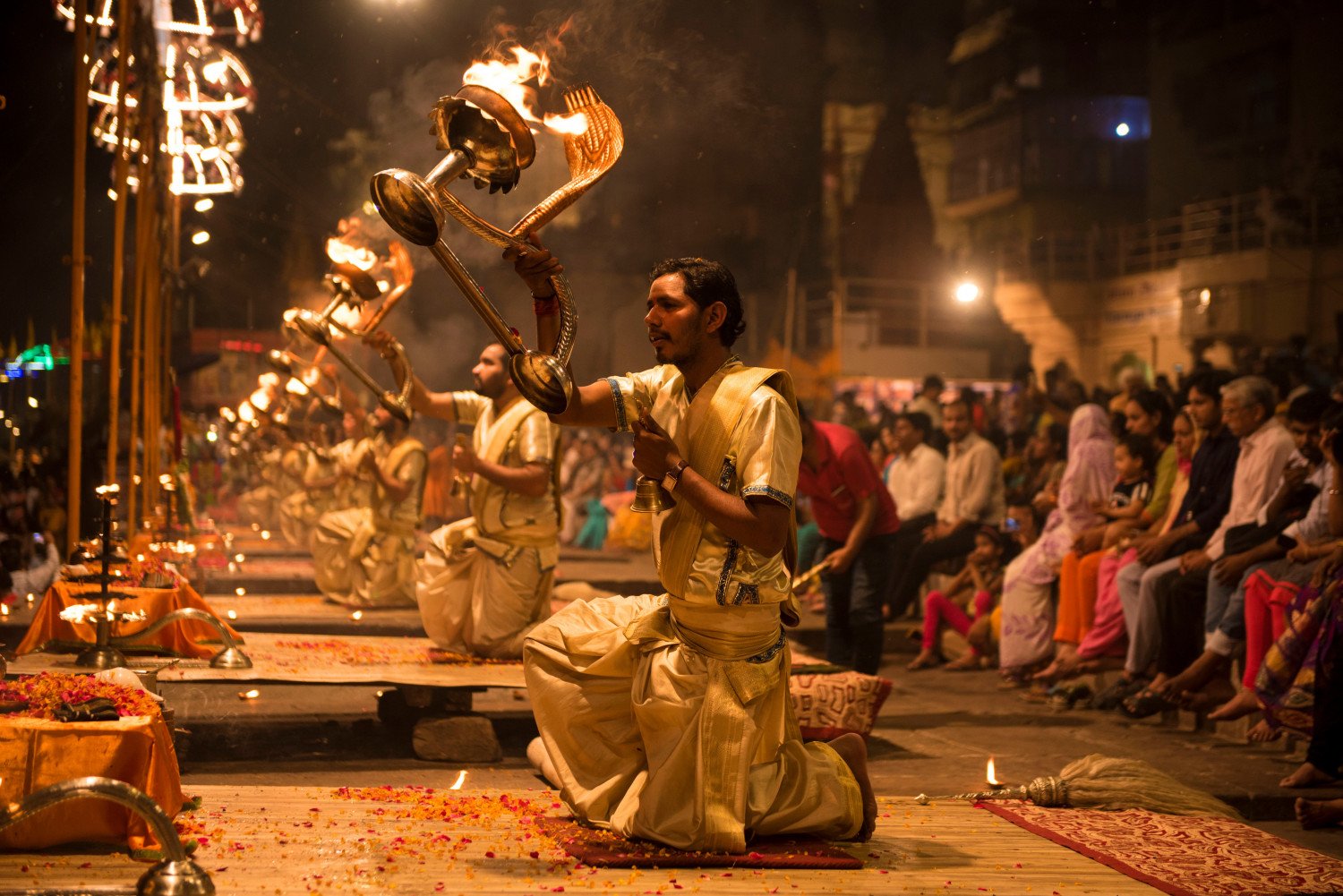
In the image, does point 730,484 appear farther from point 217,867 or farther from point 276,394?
point 276,394

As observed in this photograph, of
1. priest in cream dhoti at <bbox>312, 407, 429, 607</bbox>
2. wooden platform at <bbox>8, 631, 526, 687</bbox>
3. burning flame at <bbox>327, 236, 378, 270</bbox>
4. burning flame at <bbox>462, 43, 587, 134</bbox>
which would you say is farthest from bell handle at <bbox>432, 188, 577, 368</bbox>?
priest in cream dhoti at <bbox>312, 407, 429, 607</bbox>

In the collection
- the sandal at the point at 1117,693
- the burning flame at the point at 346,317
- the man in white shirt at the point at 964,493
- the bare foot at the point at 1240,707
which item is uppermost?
the burning flame at the point at 346,317

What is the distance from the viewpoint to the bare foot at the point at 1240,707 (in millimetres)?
7801

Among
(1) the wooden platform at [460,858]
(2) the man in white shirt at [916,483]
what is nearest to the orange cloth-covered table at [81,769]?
(1) the wooden platform at [460,858]

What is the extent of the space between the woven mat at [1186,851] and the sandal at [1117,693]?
359cm

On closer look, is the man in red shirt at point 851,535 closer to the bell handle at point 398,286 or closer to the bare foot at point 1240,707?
the bare foot at point 1240,707

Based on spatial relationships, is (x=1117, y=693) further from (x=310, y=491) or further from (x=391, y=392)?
(x=310, y=491)

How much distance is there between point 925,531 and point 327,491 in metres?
7.52

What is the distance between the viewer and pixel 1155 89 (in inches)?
915

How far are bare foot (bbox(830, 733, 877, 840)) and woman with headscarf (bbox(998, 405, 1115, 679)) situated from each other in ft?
17.8

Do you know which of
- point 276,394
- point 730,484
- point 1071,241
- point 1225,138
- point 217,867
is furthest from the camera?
point 1071,241

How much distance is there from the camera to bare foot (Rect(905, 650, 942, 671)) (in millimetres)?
11258

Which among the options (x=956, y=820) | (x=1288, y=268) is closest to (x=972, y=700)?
(x=956, y=820)

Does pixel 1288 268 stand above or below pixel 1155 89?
below
